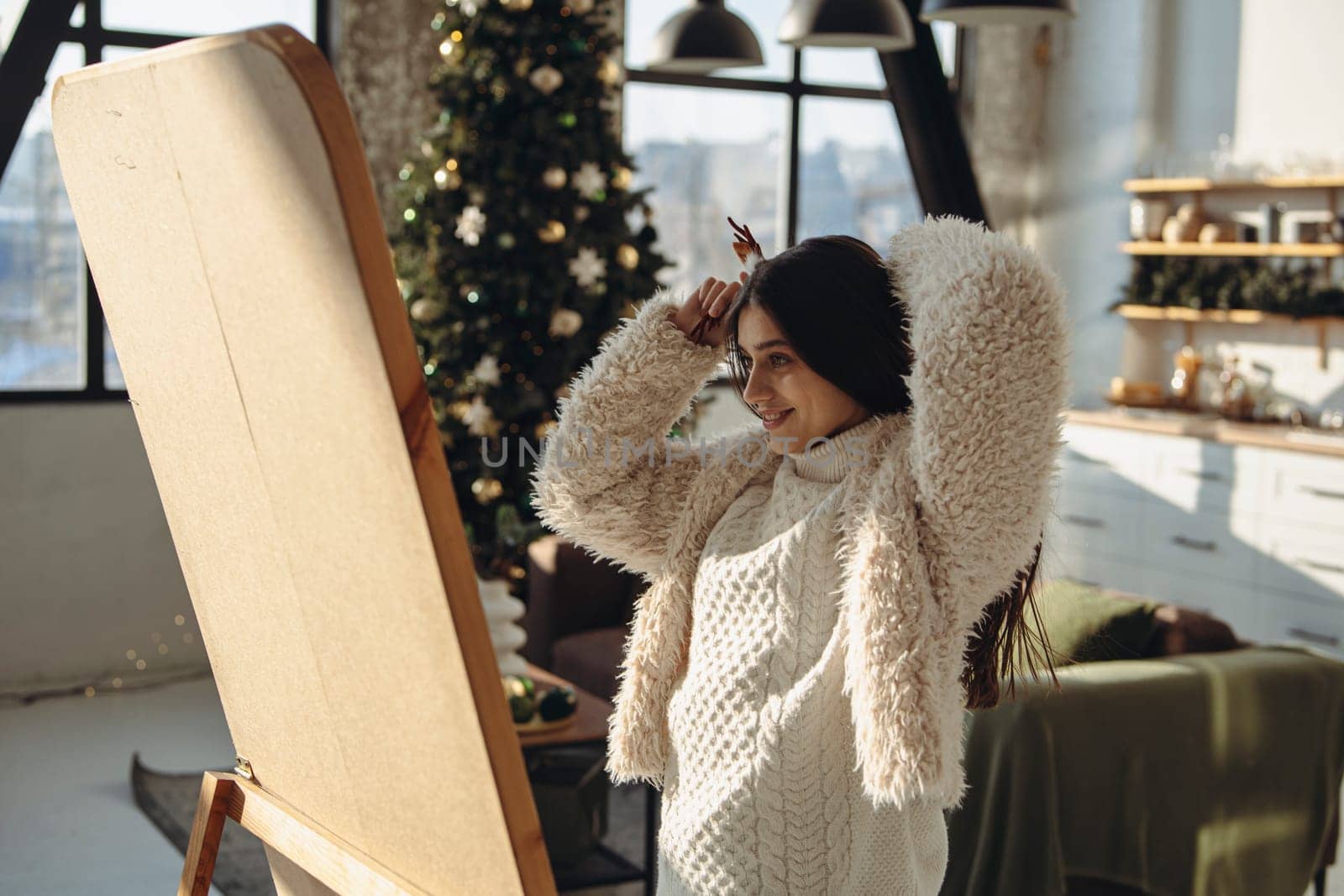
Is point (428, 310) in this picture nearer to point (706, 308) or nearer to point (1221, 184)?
point (706, 308)

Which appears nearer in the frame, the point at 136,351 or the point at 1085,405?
the point at 136,351

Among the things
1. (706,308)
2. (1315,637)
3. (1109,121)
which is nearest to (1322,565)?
(1315,637)

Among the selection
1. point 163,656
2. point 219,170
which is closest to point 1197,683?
point 219,170

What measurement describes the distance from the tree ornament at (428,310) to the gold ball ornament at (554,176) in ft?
1.64

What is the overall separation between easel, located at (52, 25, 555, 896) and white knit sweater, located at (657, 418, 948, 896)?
37 centimetres

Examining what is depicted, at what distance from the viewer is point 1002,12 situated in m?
3.08

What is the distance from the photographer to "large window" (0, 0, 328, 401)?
4.71 m

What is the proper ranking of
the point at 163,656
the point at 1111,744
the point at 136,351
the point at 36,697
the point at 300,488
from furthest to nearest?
the point at 163,656
the point at 36,697
the point at 1111,744
the point at 136,351
the point at 300,488

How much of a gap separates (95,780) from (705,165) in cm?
365

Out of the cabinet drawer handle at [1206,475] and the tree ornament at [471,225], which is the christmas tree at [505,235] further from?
the cabinet drawer handle at [1206,475]

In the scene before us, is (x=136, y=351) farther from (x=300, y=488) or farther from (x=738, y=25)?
(x=738, y=25)

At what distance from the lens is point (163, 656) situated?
4.91 metres

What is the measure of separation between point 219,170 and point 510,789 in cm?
41

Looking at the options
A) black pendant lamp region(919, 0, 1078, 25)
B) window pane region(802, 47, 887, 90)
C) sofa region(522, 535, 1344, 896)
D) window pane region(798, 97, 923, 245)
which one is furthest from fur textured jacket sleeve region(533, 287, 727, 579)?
window pane region(802, 47, 887, 90)
